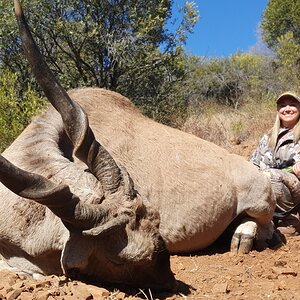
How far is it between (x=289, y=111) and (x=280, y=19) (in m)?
20.9

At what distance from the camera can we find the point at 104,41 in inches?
585

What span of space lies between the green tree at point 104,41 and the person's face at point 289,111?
758cm

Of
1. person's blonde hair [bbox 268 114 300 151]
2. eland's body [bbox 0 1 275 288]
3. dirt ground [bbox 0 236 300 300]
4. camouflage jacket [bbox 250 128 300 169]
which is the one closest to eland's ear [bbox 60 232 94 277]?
eland's body [bbox 0 1 275 288]

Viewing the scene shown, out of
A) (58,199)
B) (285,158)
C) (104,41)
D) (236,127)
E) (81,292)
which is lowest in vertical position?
(81,292)

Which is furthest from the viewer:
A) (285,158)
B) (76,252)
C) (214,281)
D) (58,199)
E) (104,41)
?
(104,41)

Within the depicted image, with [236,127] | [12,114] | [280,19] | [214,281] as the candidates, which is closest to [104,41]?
[236,127]

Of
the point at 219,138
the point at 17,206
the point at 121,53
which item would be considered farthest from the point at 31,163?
the point at 121,53

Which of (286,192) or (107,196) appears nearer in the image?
(107,196)

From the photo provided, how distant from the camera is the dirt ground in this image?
3.42m

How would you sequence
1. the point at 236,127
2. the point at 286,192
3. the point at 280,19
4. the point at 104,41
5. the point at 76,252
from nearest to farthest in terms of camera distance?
the point at 76,252, the point at 286,192, the point at 236,127, the point at 104,41, the point at 280,19

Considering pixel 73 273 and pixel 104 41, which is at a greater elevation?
pixel 104 41

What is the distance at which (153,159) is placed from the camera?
5453mm

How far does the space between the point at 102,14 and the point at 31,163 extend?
1145 centimetres

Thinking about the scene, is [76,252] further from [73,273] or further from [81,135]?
→ [81,135]
